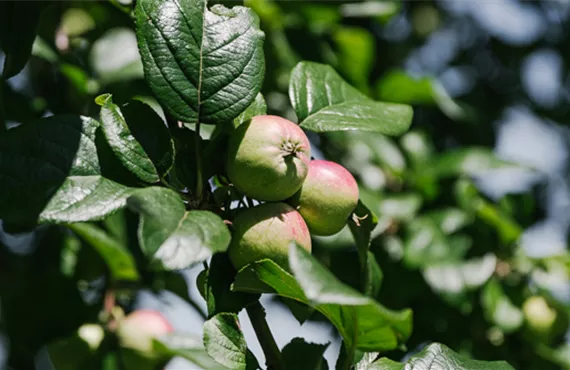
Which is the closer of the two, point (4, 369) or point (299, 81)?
point (299, 81)

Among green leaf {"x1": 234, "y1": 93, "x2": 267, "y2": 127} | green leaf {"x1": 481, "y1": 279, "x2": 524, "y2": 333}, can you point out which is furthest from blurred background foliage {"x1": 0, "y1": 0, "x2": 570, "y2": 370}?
green leaf {"x1": 234, "y1": 93, "x2": 267, "y2": 127}

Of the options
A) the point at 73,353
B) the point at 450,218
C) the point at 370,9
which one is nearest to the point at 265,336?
the point at 73,353

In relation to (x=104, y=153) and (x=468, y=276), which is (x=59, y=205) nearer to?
(x=104, y=153)

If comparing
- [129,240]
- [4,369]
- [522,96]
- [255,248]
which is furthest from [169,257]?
[522,96]

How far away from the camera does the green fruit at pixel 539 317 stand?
1.87 metres

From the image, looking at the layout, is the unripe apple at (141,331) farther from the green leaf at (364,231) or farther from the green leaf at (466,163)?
the green leaf at (466,163)

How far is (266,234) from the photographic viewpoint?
29.3 inches

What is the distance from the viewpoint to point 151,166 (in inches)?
29.9

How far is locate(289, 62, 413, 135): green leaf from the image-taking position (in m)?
0.91

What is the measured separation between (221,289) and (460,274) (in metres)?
1.16

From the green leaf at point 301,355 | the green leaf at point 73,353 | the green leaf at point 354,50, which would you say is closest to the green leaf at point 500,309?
the green leaf at point 354,50

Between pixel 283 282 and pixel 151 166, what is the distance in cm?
17

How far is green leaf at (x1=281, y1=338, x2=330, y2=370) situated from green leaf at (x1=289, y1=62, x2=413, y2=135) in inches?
9.4

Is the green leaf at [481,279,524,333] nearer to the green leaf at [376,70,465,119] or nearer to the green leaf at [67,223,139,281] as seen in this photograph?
the green leaf at [376,70,465,119]
